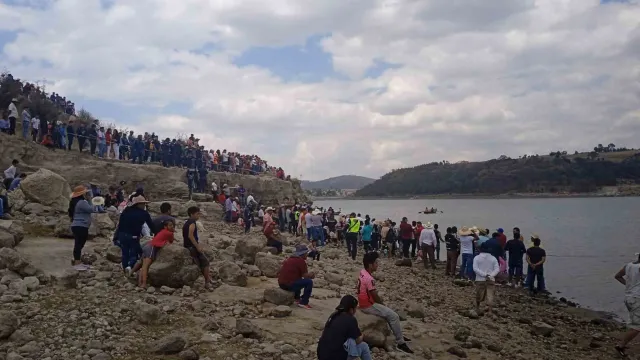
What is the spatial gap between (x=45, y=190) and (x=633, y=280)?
1583 cm

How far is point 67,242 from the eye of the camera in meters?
12.2

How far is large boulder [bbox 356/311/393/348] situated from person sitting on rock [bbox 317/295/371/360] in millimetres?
2011

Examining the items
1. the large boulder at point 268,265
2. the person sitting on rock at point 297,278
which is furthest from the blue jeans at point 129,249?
the large boulder at point 268,265

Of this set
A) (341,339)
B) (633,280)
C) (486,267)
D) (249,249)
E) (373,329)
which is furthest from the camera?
(249,249)

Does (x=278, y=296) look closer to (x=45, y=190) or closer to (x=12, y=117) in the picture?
(x=45, y=190)

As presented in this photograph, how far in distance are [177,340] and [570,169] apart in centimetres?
12981

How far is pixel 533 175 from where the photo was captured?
124 metres

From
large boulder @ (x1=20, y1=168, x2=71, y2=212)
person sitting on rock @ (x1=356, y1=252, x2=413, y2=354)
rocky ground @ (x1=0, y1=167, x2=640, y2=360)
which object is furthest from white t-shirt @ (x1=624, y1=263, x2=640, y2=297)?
large boulder @ (x1=20, y1=168, x2=71, y2=212)

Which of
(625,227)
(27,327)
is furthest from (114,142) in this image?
(625,227)

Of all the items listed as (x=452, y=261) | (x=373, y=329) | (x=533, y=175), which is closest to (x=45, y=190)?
(x=373, y=329)

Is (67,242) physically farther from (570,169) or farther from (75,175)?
(570,169)

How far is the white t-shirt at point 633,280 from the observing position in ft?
31.5

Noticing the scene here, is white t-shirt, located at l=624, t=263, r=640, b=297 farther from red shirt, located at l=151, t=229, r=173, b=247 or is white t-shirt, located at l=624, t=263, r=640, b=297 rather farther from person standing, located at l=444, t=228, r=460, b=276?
red shirt, located at l=151, t=229, r=173, b=247

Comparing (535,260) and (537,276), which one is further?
(537,276)
